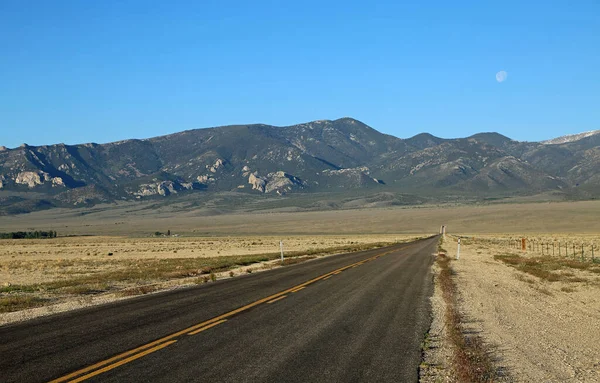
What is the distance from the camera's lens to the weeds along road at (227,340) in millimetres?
8422

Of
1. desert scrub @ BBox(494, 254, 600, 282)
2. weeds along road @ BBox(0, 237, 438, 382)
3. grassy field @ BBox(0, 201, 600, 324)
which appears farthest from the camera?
grassy field @ BBox(0, 201, 600, 324)

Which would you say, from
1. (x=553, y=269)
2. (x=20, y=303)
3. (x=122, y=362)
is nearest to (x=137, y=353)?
(x=122, y=362)

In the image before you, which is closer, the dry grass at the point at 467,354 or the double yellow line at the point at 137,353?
the double yellow line at the point at 137,353

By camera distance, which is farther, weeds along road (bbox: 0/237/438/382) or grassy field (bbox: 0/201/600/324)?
grassy field (bbox: 0/201/600/324)

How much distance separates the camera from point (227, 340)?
10.6 meters

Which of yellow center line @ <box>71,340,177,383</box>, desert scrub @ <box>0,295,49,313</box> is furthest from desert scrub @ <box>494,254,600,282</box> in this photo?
desert scrub @ <box>0,295,49,313</box>

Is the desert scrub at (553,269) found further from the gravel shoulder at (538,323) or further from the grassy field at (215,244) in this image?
the grassy field at (215,244)

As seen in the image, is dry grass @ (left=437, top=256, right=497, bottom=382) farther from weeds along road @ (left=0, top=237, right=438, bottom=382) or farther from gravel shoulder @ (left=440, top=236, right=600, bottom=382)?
weeds along road @ (left=0, top=237, right=438, bottom=382)

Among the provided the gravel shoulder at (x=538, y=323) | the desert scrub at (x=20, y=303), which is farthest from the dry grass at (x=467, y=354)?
the desert scrub at (x=20, y=303)

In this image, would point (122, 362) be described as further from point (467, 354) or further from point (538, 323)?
point (538, 323)

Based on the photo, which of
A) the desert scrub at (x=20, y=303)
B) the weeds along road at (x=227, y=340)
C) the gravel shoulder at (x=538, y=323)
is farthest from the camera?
the desert scrub at (x=20, y=303)

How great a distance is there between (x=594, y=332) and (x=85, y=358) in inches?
446

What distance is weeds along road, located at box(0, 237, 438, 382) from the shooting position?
8.42m

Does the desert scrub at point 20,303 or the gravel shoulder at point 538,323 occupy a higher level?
the desert scrub at point 20,303
